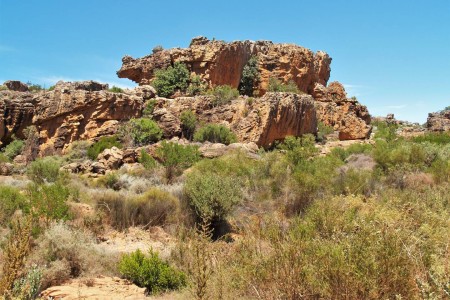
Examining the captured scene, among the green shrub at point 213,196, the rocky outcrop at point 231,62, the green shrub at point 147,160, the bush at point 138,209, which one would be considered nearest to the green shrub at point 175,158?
the green shrub at point 147,160

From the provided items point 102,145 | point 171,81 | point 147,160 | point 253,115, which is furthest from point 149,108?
point 147,160

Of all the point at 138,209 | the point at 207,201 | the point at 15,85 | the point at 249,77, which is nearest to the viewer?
the point at 207,201

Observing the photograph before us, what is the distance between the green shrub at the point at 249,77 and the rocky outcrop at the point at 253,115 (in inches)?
313

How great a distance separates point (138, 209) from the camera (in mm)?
9758

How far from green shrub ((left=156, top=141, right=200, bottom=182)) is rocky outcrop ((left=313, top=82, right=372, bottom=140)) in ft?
63.6

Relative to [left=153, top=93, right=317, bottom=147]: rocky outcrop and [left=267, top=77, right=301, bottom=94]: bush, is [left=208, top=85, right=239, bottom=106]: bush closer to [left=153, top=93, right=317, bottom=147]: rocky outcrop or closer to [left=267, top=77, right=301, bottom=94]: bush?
[left=153, top=93, right=317, bottom=147]: rocky outcrop

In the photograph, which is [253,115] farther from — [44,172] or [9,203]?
[9,203]

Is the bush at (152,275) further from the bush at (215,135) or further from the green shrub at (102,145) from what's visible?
the bush at (215,135)

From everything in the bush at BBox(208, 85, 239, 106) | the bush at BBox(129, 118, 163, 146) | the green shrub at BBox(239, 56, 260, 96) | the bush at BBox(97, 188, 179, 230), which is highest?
the green shrub at BBox(239, 56, 260, 96)

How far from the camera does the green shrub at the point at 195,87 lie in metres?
32.0

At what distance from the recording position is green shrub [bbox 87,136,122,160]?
22109 millimetres

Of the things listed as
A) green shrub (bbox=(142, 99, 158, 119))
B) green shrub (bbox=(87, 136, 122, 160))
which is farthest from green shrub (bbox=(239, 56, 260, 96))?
green shrub (bbox=(87, 136, 122, 160))

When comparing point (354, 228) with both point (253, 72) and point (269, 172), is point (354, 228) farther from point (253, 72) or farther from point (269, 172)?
point (253, 72)

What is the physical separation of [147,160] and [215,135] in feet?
27.4
